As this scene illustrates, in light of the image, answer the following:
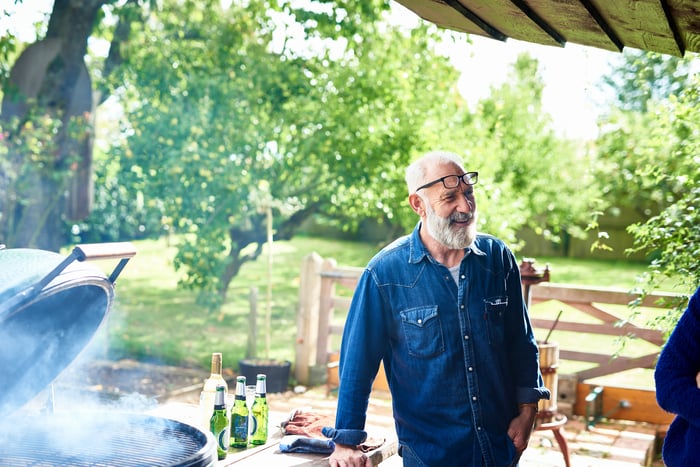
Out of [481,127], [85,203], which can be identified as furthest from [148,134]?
[481,127]

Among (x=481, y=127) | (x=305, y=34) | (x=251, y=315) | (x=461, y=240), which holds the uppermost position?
(x=305, y=34)

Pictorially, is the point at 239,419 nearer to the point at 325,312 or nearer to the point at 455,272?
the point at 455,272

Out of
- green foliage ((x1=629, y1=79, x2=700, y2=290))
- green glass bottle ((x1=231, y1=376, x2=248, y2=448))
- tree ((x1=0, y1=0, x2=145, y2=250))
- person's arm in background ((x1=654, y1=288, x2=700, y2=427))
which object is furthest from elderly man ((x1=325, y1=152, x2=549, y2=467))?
tree ((x1=0, y1=0, x2=145, y2=250))

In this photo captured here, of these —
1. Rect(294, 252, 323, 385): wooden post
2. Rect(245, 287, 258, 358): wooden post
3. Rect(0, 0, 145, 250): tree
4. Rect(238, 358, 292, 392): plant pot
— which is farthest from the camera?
Rect(245, 287, 258, 358): wooden post

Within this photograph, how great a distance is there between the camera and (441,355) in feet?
9.63

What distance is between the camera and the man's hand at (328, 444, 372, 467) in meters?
2.98

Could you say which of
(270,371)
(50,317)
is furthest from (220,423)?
(270,371)

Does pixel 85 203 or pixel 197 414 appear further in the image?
pixel 85 203

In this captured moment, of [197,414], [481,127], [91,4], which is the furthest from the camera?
[481,127]

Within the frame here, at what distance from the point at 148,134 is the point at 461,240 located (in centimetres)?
606

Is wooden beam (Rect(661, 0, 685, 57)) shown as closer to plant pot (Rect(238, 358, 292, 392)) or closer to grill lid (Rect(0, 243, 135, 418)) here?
grill lid (Rect(0, 243, 135, 418))

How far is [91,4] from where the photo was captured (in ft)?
26.5

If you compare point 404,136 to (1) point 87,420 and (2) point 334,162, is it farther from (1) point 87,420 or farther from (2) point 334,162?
(1) point 87,420

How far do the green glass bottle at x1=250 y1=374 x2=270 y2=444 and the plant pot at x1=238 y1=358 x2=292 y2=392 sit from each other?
3577 millimetres
